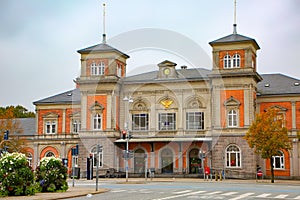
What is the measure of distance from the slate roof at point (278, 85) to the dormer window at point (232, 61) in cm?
599

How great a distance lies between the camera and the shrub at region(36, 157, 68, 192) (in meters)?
30.1

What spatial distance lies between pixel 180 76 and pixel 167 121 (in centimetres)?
560

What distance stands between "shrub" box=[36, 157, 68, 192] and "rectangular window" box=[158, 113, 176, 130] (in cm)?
3357

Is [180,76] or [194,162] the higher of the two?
[180,76]

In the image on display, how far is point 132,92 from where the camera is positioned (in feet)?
214

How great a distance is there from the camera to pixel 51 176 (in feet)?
99.9

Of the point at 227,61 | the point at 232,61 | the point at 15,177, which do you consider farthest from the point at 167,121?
the point at 15,177

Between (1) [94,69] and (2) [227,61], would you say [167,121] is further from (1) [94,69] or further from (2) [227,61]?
(1) [94,69]

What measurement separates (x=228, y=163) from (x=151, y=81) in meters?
13.4

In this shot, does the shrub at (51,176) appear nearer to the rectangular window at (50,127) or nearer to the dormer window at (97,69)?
the dormer window at (97,69)

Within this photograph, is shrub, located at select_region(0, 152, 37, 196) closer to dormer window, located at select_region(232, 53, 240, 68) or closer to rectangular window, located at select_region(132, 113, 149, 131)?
dormer window, located at select_region(232, 53, 240, 68)

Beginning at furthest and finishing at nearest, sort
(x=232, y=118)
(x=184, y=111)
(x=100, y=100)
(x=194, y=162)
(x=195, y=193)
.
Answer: (x=100, y=100)
(x=184, y=111)
(x=194, y=162)
(x=232, y=118)
(x=195, y=193)

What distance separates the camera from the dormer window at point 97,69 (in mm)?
64750

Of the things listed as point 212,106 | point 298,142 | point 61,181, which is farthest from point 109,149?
point 61,181
